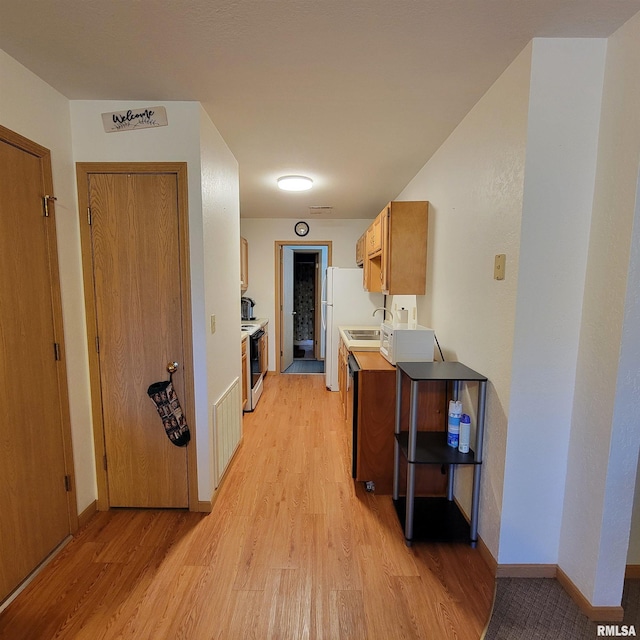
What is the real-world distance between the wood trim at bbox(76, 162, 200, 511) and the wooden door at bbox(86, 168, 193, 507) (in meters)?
0.02

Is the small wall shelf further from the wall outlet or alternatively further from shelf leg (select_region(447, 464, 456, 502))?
the wall outlet

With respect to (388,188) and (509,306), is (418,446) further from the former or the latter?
(388,188)

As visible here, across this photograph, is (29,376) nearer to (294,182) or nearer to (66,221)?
(66,221)

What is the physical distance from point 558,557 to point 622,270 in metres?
1.35

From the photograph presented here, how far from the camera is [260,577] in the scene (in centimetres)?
159

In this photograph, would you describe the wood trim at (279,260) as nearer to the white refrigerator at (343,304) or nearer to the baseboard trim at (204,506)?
the white refrigerator at (343,304)

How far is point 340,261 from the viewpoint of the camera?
5.11 metres

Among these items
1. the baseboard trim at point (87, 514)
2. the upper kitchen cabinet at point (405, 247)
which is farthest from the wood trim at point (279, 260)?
the baseboard trim at point (87, 514)

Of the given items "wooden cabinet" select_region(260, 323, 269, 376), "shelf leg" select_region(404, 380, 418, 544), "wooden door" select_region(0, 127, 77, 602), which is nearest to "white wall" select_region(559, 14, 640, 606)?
"shelf leg" select_region(404, 380, 418, 544)

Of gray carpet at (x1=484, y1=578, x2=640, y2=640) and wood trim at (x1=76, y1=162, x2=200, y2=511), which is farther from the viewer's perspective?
wood trim at (x1=76, y1=162, x2=200, y2=511)

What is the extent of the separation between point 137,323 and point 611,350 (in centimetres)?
231

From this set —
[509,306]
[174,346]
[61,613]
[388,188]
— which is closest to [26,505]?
[61,613]

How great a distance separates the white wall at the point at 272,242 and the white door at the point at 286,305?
176 millimetres

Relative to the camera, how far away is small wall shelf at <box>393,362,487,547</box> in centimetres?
173
